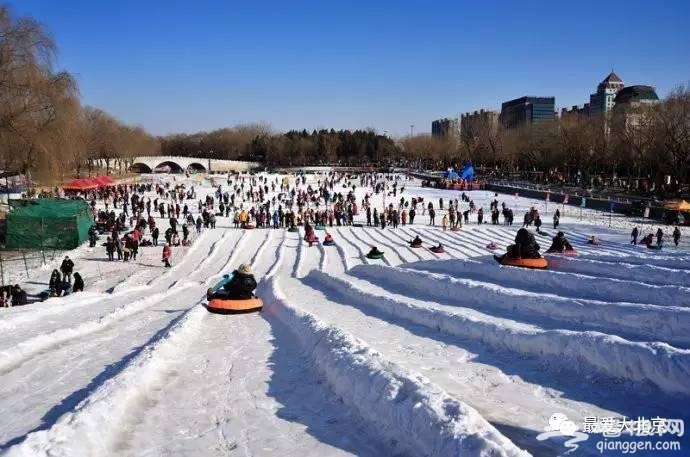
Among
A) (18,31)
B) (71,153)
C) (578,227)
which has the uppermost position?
(18,31)

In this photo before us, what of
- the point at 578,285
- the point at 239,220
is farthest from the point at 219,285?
the point at 239,220

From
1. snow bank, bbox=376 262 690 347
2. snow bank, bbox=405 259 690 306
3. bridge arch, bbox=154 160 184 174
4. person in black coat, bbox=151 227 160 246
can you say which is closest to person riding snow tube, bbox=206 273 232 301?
snow bank, bbox=376 262 690 347

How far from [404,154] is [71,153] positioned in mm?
126372

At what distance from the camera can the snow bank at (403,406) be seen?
4.74m

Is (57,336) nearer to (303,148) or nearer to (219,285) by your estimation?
(219,285)

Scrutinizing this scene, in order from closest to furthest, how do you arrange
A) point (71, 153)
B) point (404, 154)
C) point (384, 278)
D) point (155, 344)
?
1. point (155, 344)
2. point (384, 278)
3. point (71, 153)
4. point (404, 154)

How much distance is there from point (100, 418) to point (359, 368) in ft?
8.62

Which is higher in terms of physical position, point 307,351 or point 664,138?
point 664,138

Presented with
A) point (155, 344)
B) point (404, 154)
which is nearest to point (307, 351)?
point (155, 344)

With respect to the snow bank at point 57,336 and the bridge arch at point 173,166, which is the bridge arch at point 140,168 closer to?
the bridge arch at point 173,166

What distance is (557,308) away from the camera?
9.98 m

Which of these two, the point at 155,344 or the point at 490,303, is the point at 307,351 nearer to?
the point at 155,344

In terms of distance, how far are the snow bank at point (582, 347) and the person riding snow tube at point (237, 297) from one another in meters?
3.36

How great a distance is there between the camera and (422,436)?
513 cm
